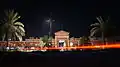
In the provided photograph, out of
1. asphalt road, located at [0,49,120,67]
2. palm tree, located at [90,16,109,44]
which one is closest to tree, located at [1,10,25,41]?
palm tree, located at [90,16,109,44]

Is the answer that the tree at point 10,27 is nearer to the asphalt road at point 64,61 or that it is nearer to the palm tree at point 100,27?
the palm tree at point 100,27

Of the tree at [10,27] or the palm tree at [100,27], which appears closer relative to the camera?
the tree at [10,27]

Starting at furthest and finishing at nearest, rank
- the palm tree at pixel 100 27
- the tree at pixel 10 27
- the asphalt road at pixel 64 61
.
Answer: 1. the palm tree at pixel 100 27
2. the tree at pixel 10 27
3. the asphalt road at pixel 64 61

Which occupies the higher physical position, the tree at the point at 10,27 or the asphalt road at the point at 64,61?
the tree at the point at 10,27

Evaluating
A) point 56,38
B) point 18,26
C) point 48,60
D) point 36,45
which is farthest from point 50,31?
point 48,60

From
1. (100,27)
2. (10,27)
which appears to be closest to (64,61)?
(10,27)

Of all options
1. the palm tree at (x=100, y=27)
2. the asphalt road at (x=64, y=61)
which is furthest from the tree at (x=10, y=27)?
the asphalt road at (x=64, y=61)

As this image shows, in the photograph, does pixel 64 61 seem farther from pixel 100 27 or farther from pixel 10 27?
pixel 100 27

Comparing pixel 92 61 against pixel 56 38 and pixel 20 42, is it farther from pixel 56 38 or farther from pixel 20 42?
pixel 56 38

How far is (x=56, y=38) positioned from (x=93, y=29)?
1031cm

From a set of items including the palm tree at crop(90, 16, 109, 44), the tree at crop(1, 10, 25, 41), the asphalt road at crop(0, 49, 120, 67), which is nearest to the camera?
the asphalt road at crop(0, 49, 120, 67)

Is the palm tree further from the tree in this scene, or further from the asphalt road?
the asphalt road

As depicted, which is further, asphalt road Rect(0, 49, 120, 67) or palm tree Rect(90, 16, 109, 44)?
palm tree Rect(90, 16, 109, 44)

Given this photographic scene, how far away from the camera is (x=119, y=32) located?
72500 millimetres
